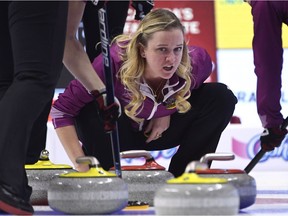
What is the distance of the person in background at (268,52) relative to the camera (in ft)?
8.16

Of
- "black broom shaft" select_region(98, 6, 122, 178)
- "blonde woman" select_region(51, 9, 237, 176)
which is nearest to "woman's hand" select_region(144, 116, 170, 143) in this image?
"blonde woman" select_region(51, 9, 237, 176)

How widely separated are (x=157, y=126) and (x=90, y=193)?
83 cm

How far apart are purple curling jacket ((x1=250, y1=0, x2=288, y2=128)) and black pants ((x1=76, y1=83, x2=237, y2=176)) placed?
0.19 meters

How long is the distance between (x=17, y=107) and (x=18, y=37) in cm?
18

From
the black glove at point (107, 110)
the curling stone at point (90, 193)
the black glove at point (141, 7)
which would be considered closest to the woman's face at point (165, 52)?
the black glove at point (141, 7)

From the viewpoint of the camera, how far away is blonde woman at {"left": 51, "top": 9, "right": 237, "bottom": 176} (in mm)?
2445

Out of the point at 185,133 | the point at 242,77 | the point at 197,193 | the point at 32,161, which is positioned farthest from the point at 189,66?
the point at 242,77

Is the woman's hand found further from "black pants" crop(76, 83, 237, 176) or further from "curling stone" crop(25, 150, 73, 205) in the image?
"curling stone" crop(25, 150, 73, 205)

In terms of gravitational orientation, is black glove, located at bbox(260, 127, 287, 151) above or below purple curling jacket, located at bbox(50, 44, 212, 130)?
below

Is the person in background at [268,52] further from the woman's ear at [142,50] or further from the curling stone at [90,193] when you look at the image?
the curling stone at [90,193]

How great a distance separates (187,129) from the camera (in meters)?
2.73

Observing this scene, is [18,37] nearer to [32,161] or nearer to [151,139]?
[32,161]

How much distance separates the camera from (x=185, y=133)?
2.75 m

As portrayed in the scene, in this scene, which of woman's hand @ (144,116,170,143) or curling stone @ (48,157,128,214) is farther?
woman's hand @ (144,116,170,143)
